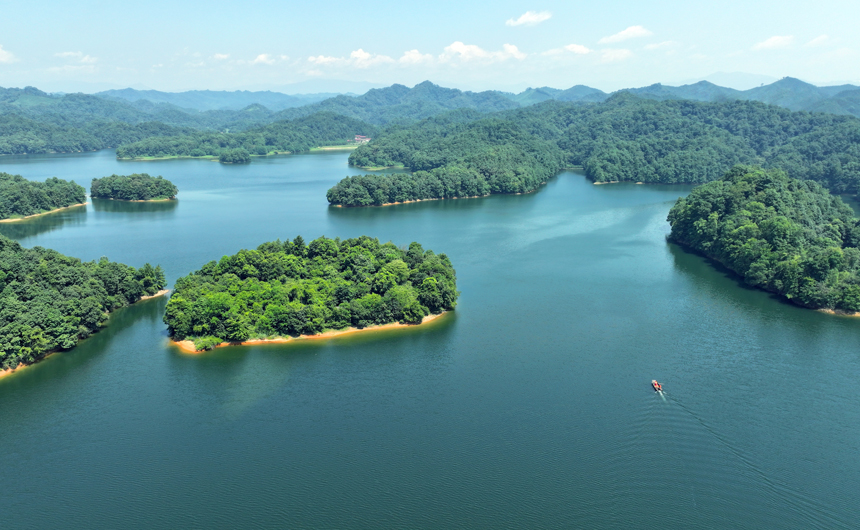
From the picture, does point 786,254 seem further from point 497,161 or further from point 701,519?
point 497,161

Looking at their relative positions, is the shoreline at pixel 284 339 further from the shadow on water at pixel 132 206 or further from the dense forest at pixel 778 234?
the shadow on water at pixel 132 206

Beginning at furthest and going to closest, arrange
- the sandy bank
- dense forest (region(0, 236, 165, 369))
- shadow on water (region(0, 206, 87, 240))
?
shadow on water (region(0, 206, 87, 240)), the sandy bank, dense forest (region(0, 236, 165, 369))

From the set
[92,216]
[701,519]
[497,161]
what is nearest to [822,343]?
Answer: [701,519]

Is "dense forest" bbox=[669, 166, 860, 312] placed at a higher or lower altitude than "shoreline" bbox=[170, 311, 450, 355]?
higher

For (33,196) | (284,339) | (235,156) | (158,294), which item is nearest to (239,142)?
(235,156)

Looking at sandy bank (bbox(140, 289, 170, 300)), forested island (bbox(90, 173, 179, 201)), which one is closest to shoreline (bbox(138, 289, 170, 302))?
sandy bank (bbox(140, 289, 170, 300))

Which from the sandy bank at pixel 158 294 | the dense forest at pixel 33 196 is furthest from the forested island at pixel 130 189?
the sandy bank at pixel 158 294

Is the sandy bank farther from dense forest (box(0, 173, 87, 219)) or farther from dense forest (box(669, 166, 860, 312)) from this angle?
dense forest (box(669, 166, 860, 312))

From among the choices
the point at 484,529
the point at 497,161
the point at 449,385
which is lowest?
the point at 484,529
